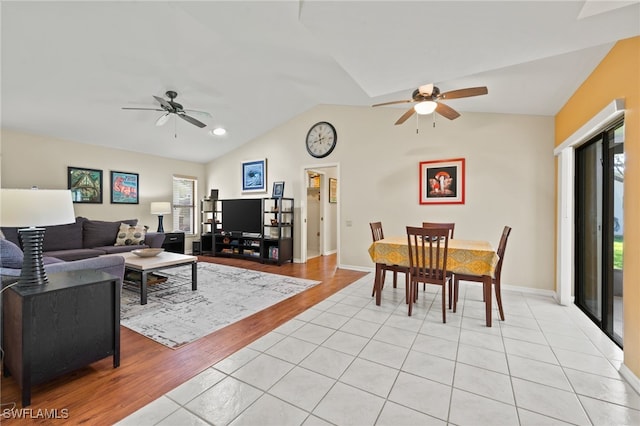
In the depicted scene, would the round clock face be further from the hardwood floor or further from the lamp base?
the lamp base

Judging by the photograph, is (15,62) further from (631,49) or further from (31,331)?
(631,49)

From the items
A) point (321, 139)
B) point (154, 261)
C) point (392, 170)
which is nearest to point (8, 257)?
point (154, 261)

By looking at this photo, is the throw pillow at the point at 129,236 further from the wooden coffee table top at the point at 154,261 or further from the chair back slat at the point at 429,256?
the chair back slat at the point at 429,256

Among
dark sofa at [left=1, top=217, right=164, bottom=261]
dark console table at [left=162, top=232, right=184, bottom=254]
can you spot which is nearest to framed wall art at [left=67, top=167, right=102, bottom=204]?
dark sofa at [left=1, top=217, right=164, bottom=261]

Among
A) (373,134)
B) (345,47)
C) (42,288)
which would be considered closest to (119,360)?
(42,288)

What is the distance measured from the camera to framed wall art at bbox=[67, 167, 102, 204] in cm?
514

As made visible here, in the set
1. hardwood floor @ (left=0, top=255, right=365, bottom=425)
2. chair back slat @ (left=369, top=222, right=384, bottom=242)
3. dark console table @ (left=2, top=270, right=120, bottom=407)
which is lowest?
hardwood floor @ (left=0, top=255, right=365, bottom=425)

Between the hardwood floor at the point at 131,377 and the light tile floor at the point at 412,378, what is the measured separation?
0.12 meters

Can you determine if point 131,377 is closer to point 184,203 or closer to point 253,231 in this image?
point 253,231

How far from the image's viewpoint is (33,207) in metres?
1.70

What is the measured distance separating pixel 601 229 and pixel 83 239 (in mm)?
7445

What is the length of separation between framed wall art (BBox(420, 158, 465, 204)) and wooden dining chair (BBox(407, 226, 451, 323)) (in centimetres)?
164

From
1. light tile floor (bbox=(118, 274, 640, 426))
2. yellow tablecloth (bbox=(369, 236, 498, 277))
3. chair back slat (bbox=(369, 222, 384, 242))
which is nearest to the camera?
light tile floor (bbox=(118, 274, 640, 426))

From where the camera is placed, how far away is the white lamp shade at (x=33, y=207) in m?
1.62
